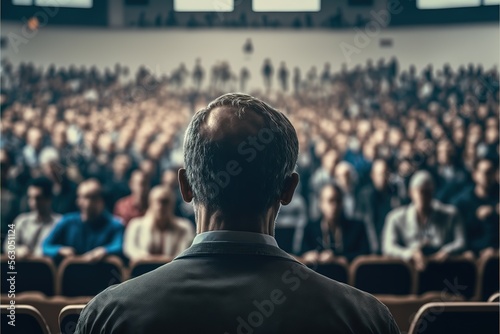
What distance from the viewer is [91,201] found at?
5.34 metres

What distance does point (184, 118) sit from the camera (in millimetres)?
18641

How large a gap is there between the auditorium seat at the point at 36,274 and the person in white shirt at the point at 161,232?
120 centimetres

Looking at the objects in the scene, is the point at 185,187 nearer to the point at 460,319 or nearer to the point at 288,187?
the point at 288,187

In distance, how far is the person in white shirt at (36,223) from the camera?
5.54m

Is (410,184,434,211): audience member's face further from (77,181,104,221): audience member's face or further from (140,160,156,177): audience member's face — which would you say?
(140,160,156,177): audience member's face

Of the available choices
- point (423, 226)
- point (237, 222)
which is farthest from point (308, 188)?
point (237, 222)

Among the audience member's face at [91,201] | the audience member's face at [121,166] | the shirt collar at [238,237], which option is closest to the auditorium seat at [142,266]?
the audience member's face at [91,201]

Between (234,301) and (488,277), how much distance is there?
3568 millimetres

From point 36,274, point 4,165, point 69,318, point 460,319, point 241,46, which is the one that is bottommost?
point 36,274

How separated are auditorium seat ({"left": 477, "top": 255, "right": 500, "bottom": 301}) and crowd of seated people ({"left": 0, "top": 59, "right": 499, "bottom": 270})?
25 cm

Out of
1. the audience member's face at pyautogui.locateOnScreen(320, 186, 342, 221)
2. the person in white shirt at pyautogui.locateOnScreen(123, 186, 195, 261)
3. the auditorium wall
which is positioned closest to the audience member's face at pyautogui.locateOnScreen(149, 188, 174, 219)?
the person in white shirt at pyautogui.locateOnScreen(123, 186, 195, 261)

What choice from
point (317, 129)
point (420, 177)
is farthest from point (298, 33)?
point (420, 177)

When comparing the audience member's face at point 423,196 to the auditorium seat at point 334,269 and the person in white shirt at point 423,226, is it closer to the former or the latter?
the person in white shirt at point 423,226

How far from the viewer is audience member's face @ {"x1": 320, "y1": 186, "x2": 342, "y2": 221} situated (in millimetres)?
5449
